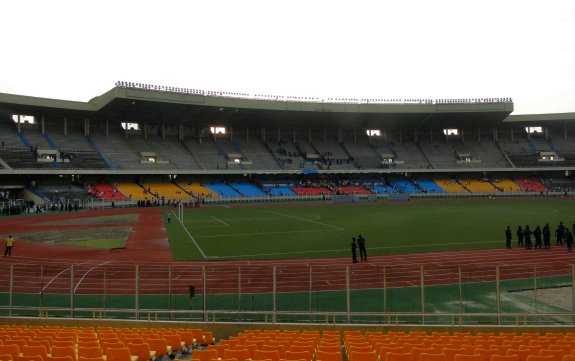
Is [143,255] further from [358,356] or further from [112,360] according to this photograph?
[358,356]

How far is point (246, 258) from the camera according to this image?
75.4 feet

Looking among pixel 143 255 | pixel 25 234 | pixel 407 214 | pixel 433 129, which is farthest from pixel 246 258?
pixel 433 129

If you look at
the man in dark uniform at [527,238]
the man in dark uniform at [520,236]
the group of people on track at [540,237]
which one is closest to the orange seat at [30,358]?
the group of people on track at [540,237]

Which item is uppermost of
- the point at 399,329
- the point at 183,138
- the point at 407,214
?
the point at 183,138

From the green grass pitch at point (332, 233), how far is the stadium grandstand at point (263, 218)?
0.67 metres

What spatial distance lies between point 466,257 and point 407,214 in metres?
23.6

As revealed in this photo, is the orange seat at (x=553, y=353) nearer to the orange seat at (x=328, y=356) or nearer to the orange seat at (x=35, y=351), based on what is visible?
the orange seat at (x=328, y=356)

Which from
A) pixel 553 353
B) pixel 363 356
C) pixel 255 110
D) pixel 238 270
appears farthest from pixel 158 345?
pixel 255 110

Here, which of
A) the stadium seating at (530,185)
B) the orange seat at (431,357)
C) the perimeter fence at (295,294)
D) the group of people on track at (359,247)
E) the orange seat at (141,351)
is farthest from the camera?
the stadium seating at (530,185)

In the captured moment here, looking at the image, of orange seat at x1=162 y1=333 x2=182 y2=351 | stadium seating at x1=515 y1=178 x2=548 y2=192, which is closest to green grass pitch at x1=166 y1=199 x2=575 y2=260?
orange seat at x1=162 y1=333 x2=182 y2=351

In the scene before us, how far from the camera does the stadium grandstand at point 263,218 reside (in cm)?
941

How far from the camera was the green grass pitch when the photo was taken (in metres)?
25.0

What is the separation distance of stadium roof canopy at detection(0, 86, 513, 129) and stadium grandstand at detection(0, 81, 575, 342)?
14.1 inches

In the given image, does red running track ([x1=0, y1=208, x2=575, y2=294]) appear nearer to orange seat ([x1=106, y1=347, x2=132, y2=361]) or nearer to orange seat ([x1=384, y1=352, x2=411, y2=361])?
orange seat ([x1=106, y1=347, x2=132, y2=361])
